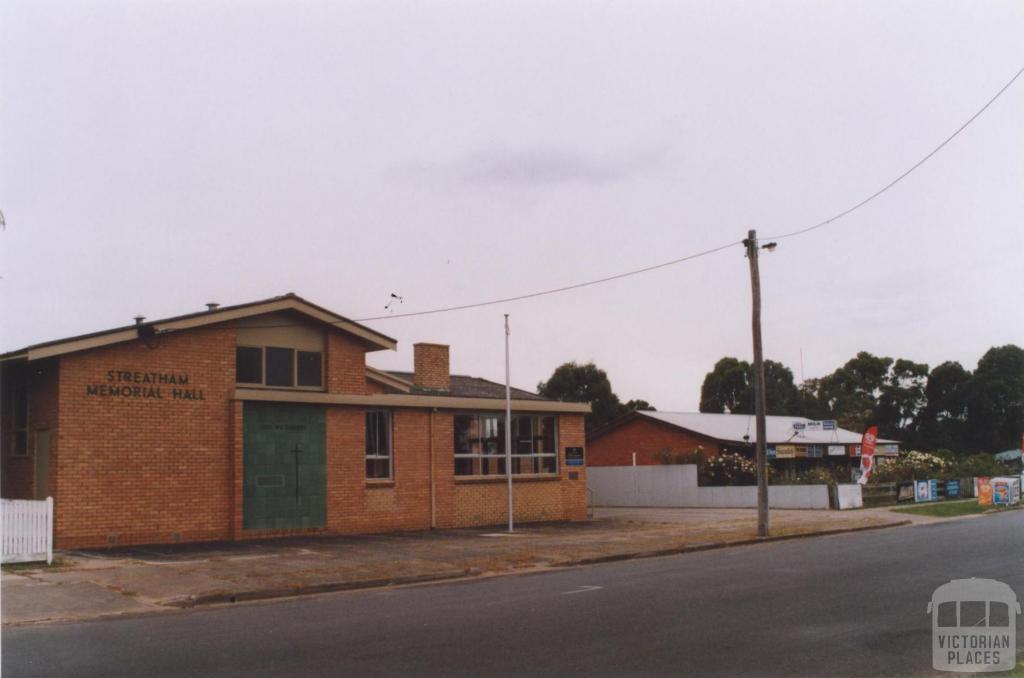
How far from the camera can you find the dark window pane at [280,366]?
2398 cm

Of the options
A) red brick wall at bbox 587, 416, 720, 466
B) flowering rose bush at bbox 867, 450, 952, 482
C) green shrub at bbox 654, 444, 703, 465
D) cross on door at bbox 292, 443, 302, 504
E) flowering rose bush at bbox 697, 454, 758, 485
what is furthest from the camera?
red brick wall at bbox 587, 416, 720, 466

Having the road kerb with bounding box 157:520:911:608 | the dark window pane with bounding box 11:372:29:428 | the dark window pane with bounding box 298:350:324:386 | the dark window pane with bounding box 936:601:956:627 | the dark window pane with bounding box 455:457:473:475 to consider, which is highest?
the dark window pane with bounding box 298:350:324:386

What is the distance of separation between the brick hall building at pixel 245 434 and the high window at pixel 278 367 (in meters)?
0.04

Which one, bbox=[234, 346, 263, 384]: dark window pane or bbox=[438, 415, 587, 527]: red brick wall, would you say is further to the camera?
bbox=[438, 415, 587, 527]: red brick wall

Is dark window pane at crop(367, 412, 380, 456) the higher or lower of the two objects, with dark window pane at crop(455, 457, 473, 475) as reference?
higher

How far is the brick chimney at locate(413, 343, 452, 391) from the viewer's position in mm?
28484

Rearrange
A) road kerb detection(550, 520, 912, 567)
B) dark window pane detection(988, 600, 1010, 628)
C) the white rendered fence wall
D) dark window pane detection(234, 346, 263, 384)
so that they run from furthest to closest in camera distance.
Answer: the white rendered fence wall → dark window pane detection(234, 346, 263, 384) → road kerb detection(550, 520, 912, 567) → dark window pane detection(988, 600, 1010, 628)

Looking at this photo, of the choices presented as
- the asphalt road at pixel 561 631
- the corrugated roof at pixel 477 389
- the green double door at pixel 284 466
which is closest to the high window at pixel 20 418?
the green double door at pixel 284 466

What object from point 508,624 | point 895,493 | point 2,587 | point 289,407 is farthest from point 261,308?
point 895,493

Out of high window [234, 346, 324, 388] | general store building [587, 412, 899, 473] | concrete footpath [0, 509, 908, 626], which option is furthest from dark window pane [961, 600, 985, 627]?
general store building [587, 412, 899, 473]

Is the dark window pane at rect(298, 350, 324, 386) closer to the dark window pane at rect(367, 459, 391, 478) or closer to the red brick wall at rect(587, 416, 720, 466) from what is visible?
the dark window pane at rect(367, 459, 391, 478)

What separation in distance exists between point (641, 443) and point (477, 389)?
1967 centimetres

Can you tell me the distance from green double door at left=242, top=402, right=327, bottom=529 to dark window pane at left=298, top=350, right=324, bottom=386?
0.81 m

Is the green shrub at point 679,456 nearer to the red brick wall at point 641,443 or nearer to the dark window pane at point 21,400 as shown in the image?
the red brick wall at point 641,443
